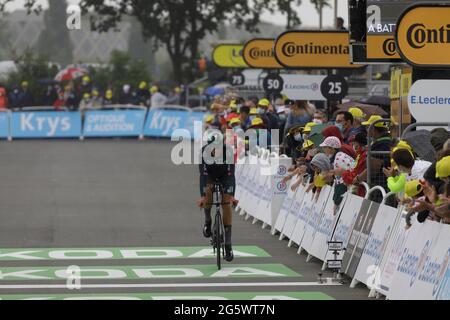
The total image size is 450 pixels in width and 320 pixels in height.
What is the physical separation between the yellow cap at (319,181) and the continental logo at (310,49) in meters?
6.35

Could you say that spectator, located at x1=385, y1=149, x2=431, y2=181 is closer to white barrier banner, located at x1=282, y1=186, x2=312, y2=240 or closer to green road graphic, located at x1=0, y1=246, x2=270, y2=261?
green road graphic, located at x1=0, y1=246, x2=270, y2=261

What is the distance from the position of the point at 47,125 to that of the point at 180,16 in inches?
643

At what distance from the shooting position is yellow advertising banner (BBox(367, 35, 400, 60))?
59.9 feet

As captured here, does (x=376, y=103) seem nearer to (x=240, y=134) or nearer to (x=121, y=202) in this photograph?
(x=240, y=134)

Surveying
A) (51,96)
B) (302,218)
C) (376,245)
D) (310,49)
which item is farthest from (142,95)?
(376,245)

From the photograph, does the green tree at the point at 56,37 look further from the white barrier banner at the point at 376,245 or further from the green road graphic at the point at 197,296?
the green road graphic at the point at 197,296

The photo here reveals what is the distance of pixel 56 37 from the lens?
5960 inches

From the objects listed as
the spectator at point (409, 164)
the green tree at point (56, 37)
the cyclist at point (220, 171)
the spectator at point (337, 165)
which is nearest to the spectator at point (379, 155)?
the spectator at point (337, 165)

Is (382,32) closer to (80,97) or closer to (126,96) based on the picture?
(80,97)

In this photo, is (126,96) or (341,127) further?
(126,96)

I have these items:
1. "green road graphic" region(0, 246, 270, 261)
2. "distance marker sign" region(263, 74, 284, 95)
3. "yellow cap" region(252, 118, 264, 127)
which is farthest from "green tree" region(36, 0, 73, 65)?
"green road graphic" region(0, 246, 270, 261)

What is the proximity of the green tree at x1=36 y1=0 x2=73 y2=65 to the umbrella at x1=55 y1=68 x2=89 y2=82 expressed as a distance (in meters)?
84.0

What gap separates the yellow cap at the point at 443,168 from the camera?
466 inches

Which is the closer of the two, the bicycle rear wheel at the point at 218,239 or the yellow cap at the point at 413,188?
the yellow cap at the point at 413,188
